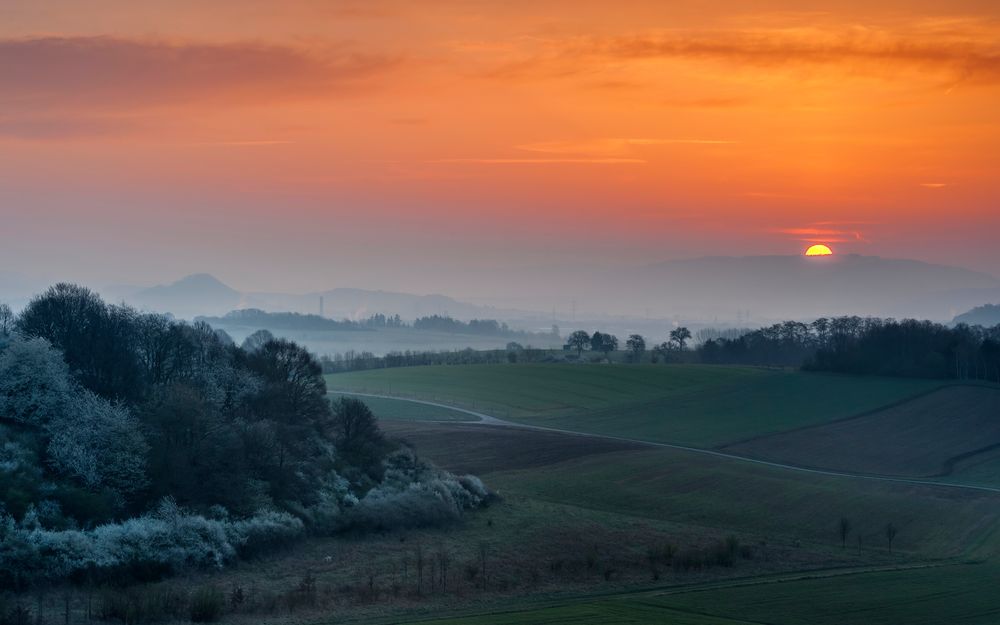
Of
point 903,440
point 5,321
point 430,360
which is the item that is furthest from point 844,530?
point 430,360

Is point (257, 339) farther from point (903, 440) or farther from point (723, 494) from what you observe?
point (903, 440)

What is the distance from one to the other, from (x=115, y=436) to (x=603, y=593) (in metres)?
25.1

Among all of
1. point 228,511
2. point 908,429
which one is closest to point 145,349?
point 228,511

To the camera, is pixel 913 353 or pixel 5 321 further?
pixel 913 353

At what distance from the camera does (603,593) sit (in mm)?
42375

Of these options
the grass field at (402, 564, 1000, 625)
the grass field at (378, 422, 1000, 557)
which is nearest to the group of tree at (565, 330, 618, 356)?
the grass field at (378, 422, 1000, 557)

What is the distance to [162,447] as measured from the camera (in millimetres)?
50906

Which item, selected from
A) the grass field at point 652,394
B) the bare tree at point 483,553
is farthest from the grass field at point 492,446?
the bare tree at point 483,553

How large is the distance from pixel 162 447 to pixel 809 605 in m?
31.9

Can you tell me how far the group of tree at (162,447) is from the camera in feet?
146

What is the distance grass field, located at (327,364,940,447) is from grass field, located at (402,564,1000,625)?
43.2 metres

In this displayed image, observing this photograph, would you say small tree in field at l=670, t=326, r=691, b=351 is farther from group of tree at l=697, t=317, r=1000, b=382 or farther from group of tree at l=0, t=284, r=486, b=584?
group of tree at l=0, t=284, r=486, b=584

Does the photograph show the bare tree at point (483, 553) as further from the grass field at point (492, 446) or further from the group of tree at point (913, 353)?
the group of tree at point (913, 353)

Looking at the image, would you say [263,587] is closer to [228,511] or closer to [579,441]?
[228,511]
